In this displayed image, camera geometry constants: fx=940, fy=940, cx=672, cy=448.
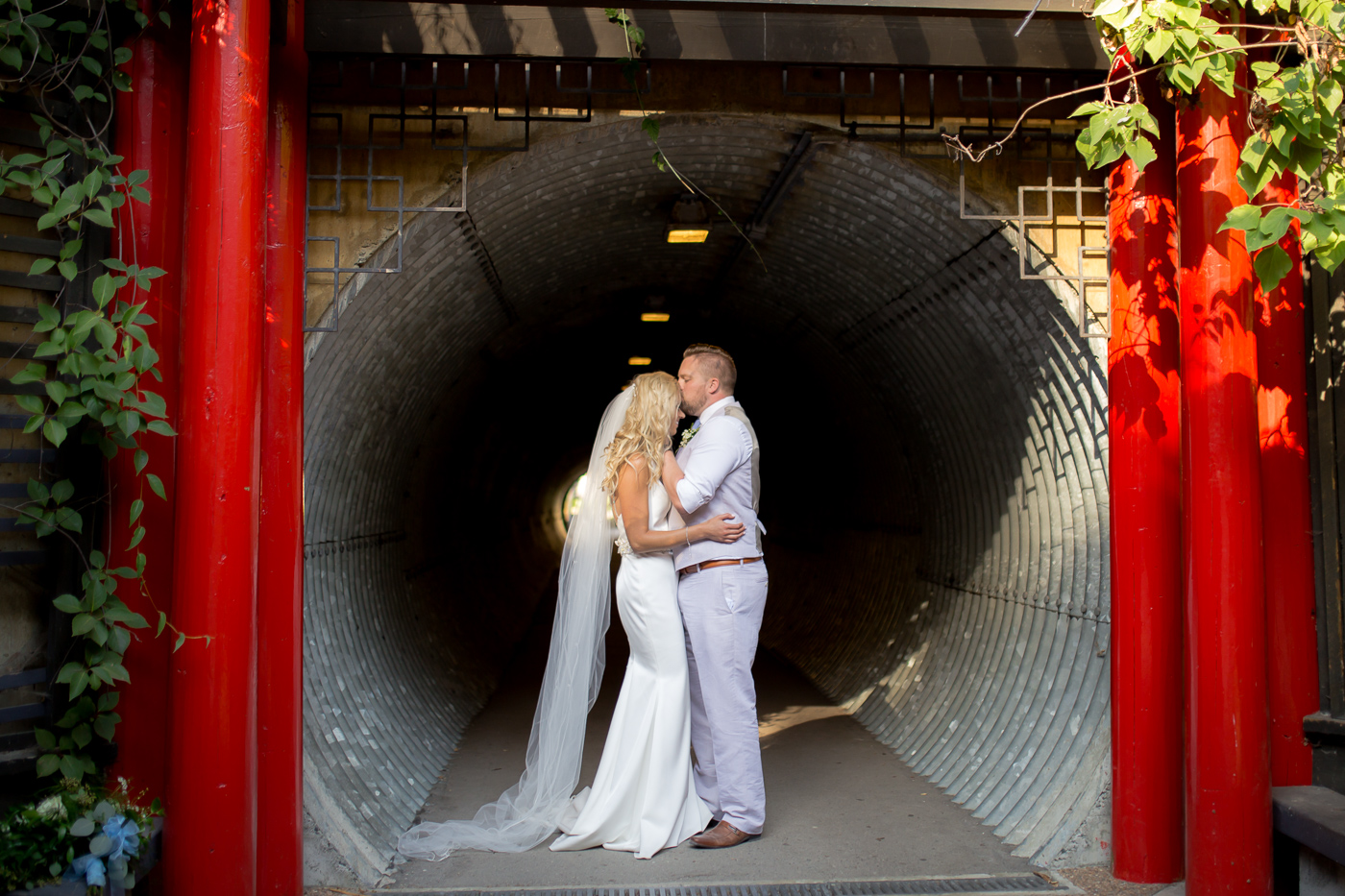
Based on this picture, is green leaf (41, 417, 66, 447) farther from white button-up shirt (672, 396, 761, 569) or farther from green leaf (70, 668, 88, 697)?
white button-up shirt (672, 396, 761, 569)

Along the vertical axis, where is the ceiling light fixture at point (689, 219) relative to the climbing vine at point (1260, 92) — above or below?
above

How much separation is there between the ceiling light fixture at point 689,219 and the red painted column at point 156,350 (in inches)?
125

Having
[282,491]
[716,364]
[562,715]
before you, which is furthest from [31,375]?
[716,364]

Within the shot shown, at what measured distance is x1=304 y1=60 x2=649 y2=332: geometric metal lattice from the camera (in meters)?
4.38

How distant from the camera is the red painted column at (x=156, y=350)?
3734 millimetres

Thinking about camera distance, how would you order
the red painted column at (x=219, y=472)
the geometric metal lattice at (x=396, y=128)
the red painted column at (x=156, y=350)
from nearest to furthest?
the red painted column at (x=219, y=472) → the red painted column at (x=156, y=350) → the geometric metal lattice at (x=396, y=128)

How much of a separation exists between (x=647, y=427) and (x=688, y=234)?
2376 millimetres

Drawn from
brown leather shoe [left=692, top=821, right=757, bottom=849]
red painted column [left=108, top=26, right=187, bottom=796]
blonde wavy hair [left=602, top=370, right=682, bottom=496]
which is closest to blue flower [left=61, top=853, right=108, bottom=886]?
red painted column [left=108, top=26, right=187, bottom=796]

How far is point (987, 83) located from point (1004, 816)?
3.66 meters

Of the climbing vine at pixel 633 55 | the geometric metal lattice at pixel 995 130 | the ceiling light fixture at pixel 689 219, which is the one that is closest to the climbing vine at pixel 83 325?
the climbing vine at pixel 633 55

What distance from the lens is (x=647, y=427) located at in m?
4.87

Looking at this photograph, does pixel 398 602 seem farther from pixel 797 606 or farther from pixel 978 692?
pixel 797 606

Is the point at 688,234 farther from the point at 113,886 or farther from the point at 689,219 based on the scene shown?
the point at 113,886

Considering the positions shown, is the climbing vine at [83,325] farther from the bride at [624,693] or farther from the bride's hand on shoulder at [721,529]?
the bride's hand on shoulder at [721,529]
